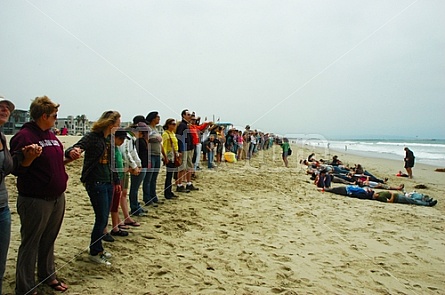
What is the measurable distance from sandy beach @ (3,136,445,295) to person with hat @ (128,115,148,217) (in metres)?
0.29

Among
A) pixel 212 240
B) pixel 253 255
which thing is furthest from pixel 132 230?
pixel 253 255

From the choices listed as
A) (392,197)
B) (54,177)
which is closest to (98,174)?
(54,177)

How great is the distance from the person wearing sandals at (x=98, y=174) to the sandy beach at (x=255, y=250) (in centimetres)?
23

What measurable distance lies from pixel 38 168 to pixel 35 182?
122 mm

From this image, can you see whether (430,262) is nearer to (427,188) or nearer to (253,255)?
(253,255)

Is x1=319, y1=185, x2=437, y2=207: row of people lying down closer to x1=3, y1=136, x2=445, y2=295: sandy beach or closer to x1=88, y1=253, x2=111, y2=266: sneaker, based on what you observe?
x1=3, y1=136, x2=445, y2=295: sandy beach

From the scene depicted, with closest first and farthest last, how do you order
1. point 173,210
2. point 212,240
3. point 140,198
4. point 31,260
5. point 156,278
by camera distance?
point 31,260 < point 156,278 < point 212,240 < point 173,210 < point 140,198

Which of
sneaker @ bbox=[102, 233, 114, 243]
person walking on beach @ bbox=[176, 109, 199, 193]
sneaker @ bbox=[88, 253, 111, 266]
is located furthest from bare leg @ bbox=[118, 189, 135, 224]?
person walking on beach @ bbox=[176, 109, 199, 193]

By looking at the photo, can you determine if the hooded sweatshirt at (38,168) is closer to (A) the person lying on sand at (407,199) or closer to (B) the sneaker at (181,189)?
(B) the sneaker at (181,189)

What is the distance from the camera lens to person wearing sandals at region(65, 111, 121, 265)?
328 centimetres

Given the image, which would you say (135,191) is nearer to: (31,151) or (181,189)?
(181,189)

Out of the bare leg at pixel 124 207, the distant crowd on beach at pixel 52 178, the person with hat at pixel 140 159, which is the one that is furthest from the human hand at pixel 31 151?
the person with hat at pixel 140 159

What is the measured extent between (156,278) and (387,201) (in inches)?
268

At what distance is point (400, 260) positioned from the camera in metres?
3.97
